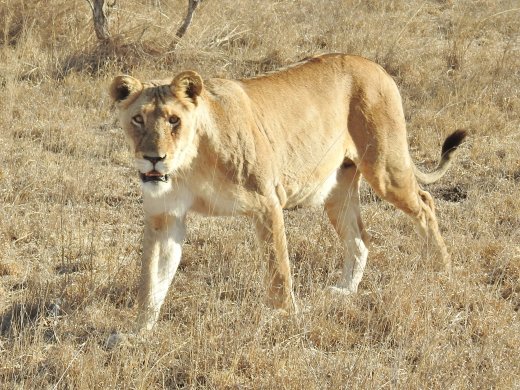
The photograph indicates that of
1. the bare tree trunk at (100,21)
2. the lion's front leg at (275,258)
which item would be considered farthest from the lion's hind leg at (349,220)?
the bare tree trunk at (100,21)

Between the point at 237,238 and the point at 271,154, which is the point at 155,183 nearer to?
the point at 271,154

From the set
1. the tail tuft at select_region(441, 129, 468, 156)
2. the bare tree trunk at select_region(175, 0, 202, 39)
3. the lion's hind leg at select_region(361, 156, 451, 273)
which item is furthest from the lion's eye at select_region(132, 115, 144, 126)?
the bare tree trunk at select_region(175, 0, 202, 39)

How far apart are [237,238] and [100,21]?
3.86m

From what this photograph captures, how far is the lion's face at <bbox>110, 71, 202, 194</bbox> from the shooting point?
3162 millimetres

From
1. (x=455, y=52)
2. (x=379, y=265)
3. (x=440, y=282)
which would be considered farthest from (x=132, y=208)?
(x=455, y=52)

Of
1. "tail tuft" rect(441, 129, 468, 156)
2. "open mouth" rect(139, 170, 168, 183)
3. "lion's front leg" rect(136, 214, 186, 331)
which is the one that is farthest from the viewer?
"tail tuft" rect(441, 129, 468, 156)

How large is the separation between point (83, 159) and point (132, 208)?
2.51 feet

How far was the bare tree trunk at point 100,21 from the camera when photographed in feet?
24.5

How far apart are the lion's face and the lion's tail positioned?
66.1 inches

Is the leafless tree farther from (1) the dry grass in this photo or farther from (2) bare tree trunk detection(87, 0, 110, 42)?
(1) the dry grass

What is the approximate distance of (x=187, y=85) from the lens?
333cm

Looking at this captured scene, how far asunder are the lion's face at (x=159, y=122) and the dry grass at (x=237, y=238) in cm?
51

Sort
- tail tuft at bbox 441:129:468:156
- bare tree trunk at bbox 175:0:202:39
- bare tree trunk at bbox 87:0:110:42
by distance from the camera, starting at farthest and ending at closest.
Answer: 1. bare tree trunk at bbox 175:0:202:39
2. bare tree trunk at bbox 87:0:110:42
3. tail tuft at bbox 441:129:468:156

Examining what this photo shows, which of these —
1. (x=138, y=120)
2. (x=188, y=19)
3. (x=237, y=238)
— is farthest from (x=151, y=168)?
(x=188, y=19)
